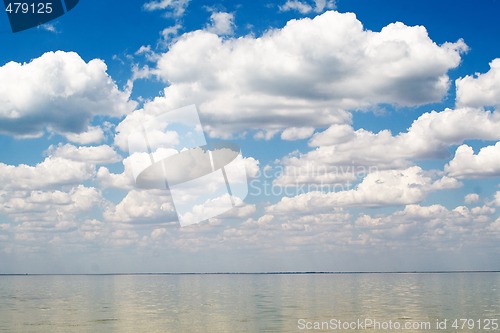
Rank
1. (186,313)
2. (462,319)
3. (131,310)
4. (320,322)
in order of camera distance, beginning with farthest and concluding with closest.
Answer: (131,310) < (186,313) < (462,319) < (320,322)

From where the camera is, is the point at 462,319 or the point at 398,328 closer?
the point at 398,328

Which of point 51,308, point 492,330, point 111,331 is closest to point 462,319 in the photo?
point 492,330

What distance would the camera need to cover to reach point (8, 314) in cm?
6531

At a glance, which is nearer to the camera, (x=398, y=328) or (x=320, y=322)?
(x=398, y=328)

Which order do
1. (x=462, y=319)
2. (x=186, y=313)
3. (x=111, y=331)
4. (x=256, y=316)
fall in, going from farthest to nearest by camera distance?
(x=186, y=313) → (x=256, y=316) → (x=462, y=319) → (x=111, y=331)

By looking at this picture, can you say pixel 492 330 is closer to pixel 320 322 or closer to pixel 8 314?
pixel 320 322

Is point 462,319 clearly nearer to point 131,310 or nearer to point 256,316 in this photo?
point 256,316

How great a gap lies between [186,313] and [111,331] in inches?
710

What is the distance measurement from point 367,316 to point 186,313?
2275 centimetres

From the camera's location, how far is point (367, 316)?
60719 millimetres

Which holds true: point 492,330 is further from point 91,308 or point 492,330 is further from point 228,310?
point 91,308

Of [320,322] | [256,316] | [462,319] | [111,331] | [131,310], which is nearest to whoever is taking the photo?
[111,331]

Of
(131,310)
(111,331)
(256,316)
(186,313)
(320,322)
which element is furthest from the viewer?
(131,310)

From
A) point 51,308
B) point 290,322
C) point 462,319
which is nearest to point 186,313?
point 290,322
